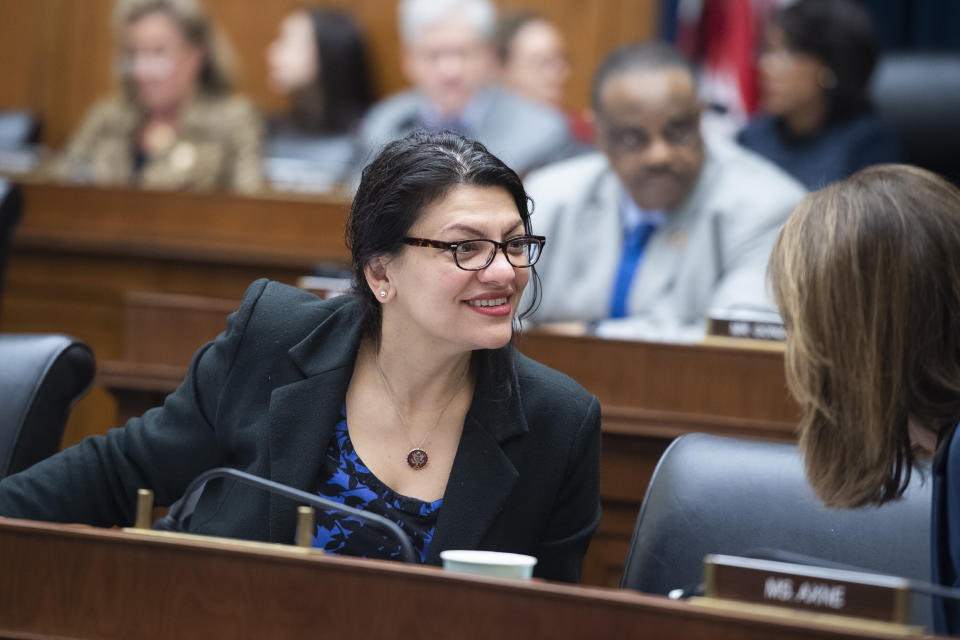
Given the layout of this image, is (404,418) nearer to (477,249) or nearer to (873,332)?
(477,249)

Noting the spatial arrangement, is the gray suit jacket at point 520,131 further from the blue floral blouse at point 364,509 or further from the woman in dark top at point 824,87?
the blue floral blouse at point 364,509

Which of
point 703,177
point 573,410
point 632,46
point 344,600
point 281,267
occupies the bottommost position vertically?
point 344,600

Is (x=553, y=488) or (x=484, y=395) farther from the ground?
(x=484, y=395)

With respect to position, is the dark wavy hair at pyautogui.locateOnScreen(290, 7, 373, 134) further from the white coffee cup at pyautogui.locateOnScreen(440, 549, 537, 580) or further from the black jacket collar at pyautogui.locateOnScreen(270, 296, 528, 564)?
the white coffee cup at pyautogui.locateOnScreen(440, 549, 537, 580)

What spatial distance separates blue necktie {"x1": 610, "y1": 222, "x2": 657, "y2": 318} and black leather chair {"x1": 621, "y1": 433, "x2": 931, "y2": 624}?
1.37 m

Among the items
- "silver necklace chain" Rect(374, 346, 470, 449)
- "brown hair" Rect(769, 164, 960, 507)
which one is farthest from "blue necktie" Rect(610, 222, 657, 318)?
"brown hair" Rect(769, 164, 960, 507)

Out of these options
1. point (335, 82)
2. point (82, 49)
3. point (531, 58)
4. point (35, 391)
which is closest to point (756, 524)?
point (35, 391)

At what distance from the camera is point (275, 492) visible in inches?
58.1

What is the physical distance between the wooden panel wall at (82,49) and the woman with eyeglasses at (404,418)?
4495 millimetres

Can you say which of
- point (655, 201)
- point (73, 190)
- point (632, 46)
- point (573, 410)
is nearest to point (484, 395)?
point (573, 410)

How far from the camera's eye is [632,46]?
10.4 feet

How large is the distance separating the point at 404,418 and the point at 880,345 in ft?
2.26

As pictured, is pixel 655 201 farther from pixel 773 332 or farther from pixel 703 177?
pixel 773 332

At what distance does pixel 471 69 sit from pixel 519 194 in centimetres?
292
